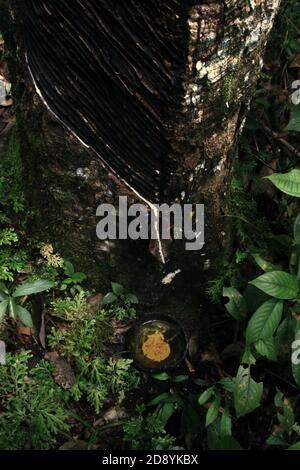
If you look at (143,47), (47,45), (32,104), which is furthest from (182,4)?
(32,104)

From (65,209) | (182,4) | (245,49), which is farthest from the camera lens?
(65,209)

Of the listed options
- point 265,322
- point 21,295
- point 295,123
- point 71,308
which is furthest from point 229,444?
point 295,123

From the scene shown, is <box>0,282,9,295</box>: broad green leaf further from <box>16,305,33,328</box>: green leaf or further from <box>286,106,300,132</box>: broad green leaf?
<box>286,106,300,132</box>: broad green leaf

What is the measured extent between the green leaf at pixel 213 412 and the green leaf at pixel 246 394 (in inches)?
3.5

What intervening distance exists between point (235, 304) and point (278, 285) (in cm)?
28

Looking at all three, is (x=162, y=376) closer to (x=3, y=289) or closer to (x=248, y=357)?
(x=248, y=357)

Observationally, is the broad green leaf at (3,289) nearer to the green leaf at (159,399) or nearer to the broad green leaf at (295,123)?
the green leaf at (159,399)

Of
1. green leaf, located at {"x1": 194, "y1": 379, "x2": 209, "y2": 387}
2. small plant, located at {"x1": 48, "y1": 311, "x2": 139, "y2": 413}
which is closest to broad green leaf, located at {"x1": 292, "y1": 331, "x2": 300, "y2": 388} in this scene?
green leaf, located at {"x1": 194, "y1": 379, "x2": 209, "y2": 387}

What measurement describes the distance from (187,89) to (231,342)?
1.21 m

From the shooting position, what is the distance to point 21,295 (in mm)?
1899

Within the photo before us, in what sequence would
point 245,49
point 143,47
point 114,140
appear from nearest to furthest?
point 143,47
point 245,49
point 114,140

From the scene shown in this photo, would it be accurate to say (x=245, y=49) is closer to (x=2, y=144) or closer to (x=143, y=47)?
(x=143, y=47)

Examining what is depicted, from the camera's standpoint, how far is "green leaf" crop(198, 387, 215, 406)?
6.32ft

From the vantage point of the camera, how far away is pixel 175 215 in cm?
187
